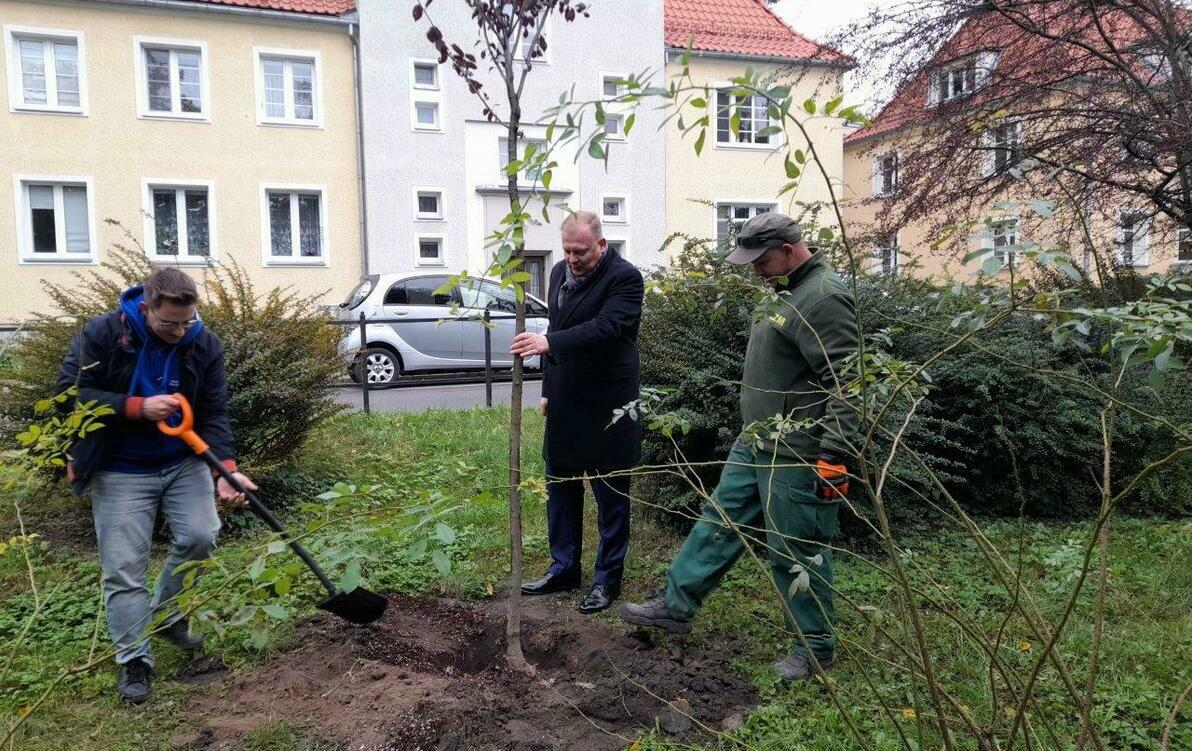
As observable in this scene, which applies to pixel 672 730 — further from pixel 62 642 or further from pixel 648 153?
pixel 648 153

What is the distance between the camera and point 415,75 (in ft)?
60.9

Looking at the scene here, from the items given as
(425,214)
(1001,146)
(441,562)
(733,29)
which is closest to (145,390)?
(441,562)

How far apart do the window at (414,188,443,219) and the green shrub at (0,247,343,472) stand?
13108mm

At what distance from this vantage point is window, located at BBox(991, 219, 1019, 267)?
169 centimetres

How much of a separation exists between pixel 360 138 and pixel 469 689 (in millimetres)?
17038

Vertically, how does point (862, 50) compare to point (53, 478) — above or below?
above

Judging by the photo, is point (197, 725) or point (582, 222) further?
point (582, 222)

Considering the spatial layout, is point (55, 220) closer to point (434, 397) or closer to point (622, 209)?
point (434, 397)

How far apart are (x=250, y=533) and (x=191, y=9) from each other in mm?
15731

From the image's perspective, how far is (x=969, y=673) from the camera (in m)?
3.35

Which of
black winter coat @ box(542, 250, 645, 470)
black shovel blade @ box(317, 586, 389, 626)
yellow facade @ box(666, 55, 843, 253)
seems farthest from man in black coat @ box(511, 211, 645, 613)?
yellow facade @ box(666, 55, 843, 253)

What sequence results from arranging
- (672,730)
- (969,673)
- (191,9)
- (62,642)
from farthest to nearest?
(191,9) → (62,642) → (969,673) → (672,730)

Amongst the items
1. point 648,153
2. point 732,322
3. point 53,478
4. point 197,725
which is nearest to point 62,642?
point 197,725

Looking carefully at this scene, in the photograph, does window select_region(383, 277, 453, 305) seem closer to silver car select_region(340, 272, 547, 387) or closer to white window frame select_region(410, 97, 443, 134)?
silver car select_region(340, 272, 547, 387)
